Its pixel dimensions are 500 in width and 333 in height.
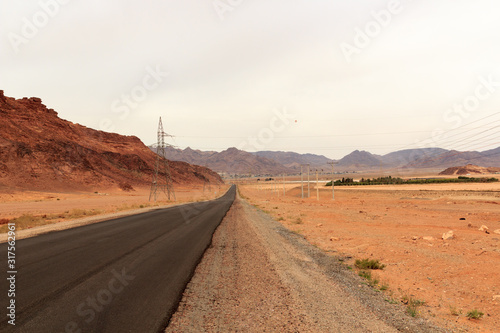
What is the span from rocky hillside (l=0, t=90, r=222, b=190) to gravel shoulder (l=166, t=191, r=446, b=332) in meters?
67.2

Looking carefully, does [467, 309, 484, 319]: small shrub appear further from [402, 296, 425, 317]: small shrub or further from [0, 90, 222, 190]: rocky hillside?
[0, 90, 222, 190]: rocky hillside

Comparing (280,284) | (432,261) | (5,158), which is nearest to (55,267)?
(280,284)

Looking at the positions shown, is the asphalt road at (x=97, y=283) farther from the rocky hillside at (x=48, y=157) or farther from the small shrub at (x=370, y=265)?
the rocky hillside at (x=48, y=157)

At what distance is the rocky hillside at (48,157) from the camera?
6425cm

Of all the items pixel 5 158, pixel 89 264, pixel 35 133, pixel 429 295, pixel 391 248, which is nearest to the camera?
pixel 429 295

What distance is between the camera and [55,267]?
870 centimetres

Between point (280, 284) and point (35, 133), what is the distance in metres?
94.2

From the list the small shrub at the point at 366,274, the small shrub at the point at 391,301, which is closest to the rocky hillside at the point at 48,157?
the small shrub at the point at 366,274

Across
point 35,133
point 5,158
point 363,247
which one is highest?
point 35,133

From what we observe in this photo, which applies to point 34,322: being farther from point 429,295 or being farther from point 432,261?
point 432,261

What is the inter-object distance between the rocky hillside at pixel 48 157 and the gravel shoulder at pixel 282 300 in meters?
67.2

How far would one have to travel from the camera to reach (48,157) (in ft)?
242

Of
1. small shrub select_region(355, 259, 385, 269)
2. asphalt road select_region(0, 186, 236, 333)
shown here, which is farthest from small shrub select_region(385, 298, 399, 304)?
asphalt road select_region(0, 186, 236, 333)

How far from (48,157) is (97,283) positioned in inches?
3253
